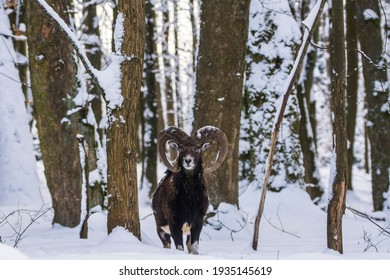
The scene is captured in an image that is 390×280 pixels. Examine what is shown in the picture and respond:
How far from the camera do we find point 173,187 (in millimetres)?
8688

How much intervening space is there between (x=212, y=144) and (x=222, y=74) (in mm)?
1163

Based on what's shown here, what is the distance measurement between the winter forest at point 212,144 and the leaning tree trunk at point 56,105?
17 mm

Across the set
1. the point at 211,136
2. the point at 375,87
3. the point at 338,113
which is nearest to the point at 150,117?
the point at 375,87

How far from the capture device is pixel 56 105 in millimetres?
9477

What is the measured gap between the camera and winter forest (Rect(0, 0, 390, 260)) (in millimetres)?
6922

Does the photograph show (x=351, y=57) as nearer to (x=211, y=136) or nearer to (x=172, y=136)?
(x=211, y=136)

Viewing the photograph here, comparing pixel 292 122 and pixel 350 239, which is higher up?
pixel 292 122

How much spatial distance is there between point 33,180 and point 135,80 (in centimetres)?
833

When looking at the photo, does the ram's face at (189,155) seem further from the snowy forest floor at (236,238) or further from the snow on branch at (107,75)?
the snow on branch at (107,75)

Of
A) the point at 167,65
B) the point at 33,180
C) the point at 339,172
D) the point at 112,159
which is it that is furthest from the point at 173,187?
the point at 167,65

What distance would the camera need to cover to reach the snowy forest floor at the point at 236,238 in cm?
634

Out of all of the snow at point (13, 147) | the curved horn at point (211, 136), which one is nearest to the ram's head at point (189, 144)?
the curved horn at point (211, 136)

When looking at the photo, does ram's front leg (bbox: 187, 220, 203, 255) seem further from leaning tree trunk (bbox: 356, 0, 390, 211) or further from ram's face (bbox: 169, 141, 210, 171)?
leaning tree trunk (bbox: 356, 0, 390, 211)

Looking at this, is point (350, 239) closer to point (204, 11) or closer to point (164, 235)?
point (164, 235)
